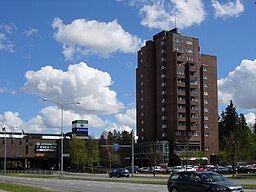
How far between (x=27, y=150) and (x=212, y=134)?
5074 centimetres

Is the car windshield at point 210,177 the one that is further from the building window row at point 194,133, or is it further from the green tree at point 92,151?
the building window row at point 194,133

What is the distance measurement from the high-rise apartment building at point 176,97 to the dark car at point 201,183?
90.0 m

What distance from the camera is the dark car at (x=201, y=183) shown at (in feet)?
69.5

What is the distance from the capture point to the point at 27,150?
119562 mm

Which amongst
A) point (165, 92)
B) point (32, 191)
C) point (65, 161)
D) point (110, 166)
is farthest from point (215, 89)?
point (32, 191)

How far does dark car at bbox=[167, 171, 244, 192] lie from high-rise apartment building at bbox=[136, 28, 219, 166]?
9000cm

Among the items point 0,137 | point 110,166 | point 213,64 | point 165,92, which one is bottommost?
point 110,166

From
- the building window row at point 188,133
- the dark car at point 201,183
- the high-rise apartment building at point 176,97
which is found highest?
the high-rise apartment building at point 176,97

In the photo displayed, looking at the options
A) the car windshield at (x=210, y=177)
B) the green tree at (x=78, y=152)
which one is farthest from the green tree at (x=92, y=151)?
the car windshield at (x=210, y=177)

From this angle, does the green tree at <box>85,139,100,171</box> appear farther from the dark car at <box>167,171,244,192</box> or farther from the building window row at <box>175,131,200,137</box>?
the dark car at <box>167,171,244,192</box>

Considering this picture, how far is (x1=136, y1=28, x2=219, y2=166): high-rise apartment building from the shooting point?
387 ft

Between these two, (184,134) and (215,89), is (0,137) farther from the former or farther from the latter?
(215,89)

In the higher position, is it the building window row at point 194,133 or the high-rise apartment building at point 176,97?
the high-rise apartment building at point 176,97

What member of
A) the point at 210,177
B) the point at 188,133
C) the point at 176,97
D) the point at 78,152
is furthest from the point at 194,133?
the point at 210,177
